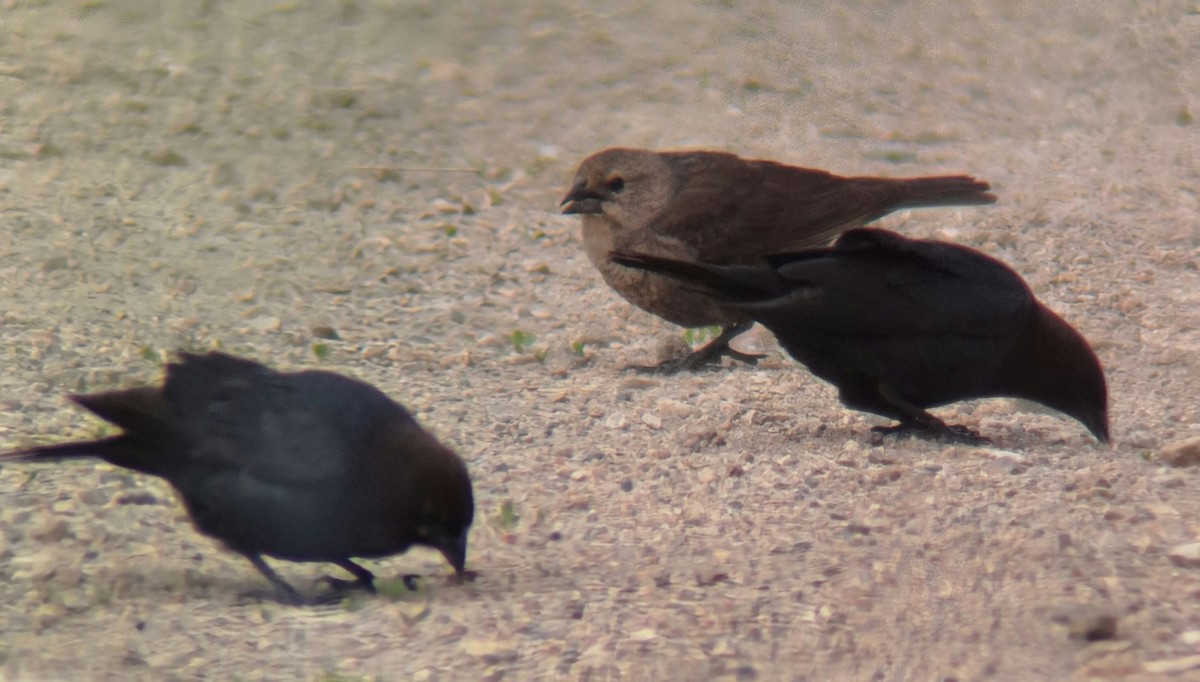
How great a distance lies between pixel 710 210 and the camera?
5.37 metres

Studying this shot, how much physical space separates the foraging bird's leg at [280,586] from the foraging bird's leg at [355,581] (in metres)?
0.10

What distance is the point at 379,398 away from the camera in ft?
10.8

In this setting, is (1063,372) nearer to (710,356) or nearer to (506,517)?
(710,356)

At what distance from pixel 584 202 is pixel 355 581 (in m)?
2.56

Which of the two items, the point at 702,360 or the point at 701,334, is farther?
the point at 701,334

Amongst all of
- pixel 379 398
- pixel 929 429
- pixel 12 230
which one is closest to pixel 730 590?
pixel 379 398

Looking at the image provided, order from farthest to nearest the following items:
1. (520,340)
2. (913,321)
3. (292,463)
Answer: (520,340) → (913,321) → (292,463)

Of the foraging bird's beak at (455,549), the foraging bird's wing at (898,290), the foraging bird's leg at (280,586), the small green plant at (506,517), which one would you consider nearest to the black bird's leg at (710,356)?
the foraging bird's wing at (898,290)

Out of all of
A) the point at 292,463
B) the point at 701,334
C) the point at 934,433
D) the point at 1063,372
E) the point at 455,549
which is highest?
the point at 292,463

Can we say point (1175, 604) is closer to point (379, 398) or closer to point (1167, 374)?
point (379, 398)

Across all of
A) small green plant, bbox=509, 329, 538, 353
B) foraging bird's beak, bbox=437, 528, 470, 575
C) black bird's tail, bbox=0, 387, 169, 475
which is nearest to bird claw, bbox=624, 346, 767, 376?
small green plant, bbox=509, 329, 538, 353

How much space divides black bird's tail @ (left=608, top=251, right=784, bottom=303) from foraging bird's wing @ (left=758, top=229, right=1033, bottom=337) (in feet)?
0.18

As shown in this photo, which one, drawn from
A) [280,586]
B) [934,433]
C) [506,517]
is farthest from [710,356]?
[280,586]

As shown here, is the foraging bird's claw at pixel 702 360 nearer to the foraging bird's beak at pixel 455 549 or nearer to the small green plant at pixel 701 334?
the small green plant at pixel 701 334
